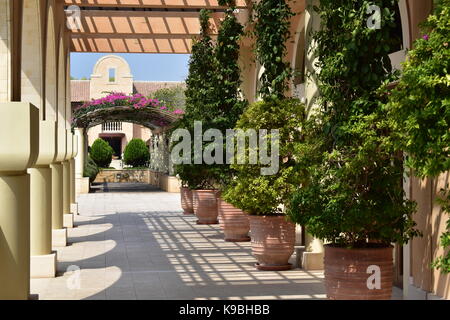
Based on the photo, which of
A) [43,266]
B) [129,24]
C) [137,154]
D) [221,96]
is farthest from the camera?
[137,154]

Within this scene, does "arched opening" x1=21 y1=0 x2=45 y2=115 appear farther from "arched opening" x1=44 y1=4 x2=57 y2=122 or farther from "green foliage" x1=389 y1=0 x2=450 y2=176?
"green foliage" x1=389 y1=0 x2=450 y2=176

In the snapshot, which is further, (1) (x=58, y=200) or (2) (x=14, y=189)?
(1) (x=58, y=200)

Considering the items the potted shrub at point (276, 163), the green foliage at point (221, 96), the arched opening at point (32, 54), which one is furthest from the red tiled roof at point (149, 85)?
the potted shrub at point (276, 163)

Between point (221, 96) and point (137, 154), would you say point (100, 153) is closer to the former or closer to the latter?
point (137, 154)

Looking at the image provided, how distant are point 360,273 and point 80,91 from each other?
5678 cm

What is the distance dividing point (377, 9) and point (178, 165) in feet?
39.2

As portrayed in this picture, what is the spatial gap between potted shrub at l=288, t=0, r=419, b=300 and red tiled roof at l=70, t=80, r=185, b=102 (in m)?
53.4

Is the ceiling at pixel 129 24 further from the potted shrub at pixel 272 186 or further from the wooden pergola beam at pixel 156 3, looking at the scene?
the potted shrub at pixel 272 186

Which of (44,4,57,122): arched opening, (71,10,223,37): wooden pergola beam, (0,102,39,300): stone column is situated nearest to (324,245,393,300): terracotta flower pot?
(0,102,39,300): stone column

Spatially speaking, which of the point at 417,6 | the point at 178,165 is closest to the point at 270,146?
the point at 417,6

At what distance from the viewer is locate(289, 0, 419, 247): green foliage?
661 cm

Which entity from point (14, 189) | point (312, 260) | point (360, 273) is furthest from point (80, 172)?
point (360, 273)

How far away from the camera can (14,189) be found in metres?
6.94
